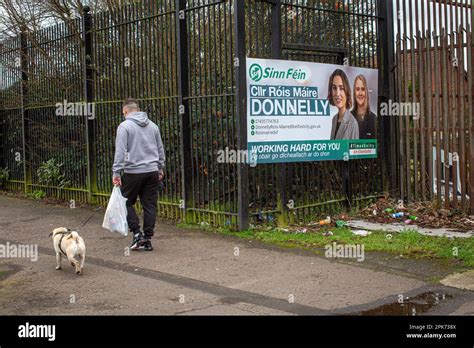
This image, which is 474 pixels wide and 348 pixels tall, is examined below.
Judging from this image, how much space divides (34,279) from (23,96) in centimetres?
771

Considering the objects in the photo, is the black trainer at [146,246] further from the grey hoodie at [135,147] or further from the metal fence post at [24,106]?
the metal fence post at [24,106]

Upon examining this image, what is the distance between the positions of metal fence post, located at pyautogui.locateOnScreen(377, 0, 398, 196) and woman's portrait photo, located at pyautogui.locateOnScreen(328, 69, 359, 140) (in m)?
0.98

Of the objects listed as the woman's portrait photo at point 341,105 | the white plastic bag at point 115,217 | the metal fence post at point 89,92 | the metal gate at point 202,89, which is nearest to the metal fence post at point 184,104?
the metal gate at point 202,89

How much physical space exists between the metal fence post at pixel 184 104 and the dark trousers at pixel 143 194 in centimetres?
160

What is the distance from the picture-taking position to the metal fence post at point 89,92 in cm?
1159

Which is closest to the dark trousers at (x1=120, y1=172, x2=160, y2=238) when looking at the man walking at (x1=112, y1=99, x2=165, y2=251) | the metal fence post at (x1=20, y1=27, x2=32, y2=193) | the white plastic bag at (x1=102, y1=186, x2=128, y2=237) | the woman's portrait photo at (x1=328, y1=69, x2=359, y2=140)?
the man walking at (x1=112, y1=99, x2=165, y2=251)

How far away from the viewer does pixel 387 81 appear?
36.8 ft

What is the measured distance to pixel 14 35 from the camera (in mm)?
13641
